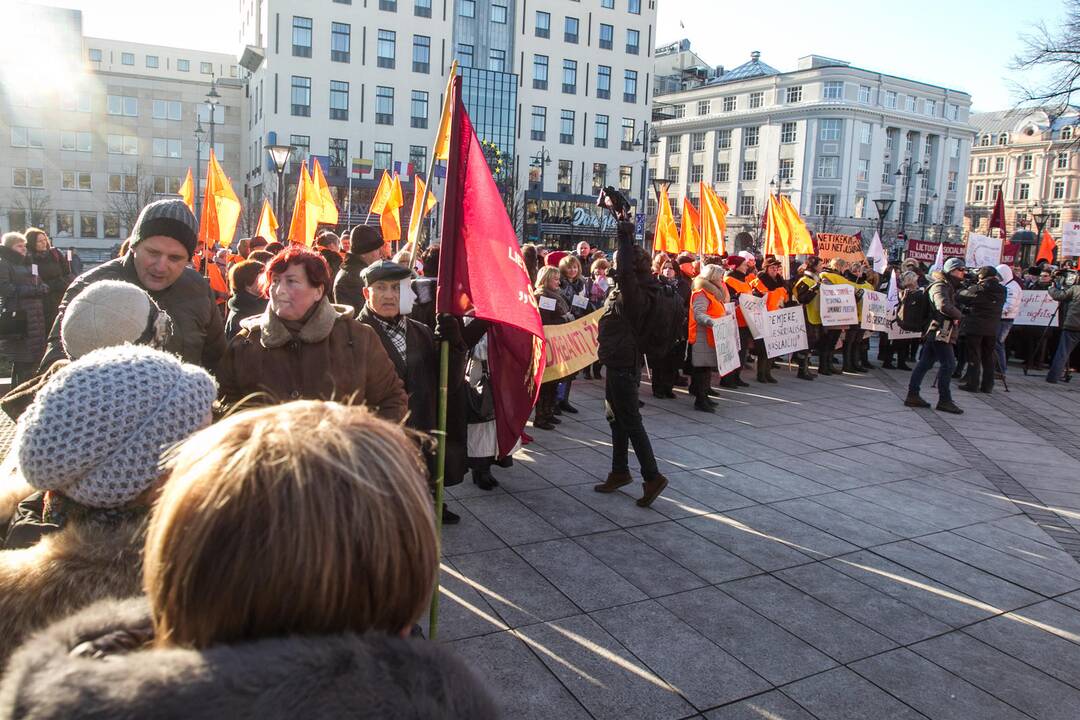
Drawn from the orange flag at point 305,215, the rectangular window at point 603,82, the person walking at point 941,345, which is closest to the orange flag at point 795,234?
the person walking at point 941,345

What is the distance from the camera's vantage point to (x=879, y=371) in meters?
14.4

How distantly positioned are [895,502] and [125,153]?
69237 mm

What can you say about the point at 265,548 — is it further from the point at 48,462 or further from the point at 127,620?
the point at 48,462

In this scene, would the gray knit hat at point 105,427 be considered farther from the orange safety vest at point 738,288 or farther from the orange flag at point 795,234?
the orange flag at point 795,234

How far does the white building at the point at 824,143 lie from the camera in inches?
3115

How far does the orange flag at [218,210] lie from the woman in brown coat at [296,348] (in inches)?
370

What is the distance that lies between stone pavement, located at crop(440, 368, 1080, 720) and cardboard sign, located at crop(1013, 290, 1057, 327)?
7.85m

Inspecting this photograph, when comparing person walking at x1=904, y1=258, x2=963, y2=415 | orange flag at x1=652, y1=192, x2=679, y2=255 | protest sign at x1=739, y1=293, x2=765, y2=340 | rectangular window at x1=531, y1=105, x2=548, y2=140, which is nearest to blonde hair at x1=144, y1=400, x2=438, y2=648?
person walking at x1=904, y1=258, x2=963, y2=415

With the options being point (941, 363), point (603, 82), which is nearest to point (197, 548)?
point (941, 363)

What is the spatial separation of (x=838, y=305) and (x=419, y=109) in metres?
46.7

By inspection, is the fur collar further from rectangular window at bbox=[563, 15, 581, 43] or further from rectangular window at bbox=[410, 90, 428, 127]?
rectangular window at bbox=[563, 15, 581, 43]

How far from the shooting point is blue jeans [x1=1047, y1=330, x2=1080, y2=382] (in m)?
13.7

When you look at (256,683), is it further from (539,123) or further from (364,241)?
(539,123)

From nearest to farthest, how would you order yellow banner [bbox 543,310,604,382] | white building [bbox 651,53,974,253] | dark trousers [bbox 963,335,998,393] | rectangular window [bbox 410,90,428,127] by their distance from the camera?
yellow banner [bbox 543,310,604,382] < dark trousers [bbox 963,335,998,393] < rectangular window [bbox 410,90,428,127] < white building [bbox 651,53,974,253]
